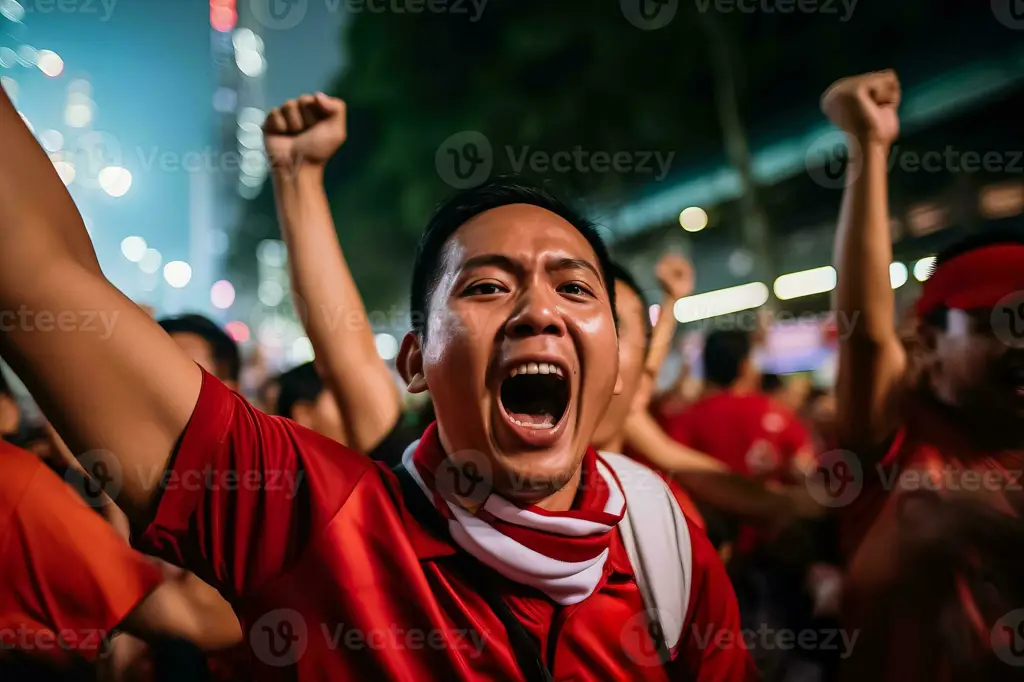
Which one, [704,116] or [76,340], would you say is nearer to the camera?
[76,340]

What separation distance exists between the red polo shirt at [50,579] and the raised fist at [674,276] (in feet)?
6.80

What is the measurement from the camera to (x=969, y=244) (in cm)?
195

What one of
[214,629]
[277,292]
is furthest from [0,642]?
[277,292]

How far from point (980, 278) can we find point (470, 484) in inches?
59.5

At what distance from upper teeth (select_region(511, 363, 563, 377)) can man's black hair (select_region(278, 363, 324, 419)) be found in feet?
5.84

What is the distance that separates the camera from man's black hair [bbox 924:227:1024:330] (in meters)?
1.92

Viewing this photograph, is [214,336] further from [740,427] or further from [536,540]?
[740,427]

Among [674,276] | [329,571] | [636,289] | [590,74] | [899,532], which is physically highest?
[590,74]

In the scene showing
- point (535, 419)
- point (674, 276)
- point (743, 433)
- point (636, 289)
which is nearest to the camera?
point (535, 419)

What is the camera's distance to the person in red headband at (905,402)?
1773 mm

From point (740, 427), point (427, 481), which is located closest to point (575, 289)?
point (427, 481)

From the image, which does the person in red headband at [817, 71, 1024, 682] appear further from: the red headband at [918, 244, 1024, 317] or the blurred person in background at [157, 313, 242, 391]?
the blurred person in background at [157, 313, 242, 391]

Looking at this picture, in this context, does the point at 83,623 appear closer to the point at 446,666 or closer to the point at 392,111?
the point at 446,666

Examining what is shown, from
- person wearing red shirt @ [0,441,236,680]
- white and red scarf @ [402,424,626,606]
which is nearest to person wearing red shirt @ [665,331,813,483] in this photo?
white and red scarf @ [402,424,626,606]
